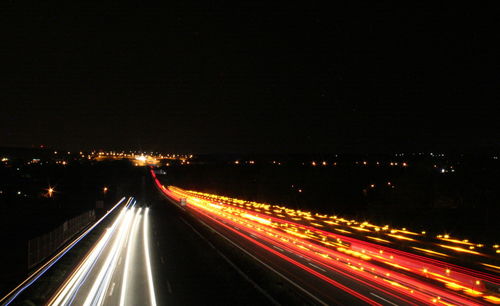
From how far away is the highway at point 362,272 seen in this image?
17.5m

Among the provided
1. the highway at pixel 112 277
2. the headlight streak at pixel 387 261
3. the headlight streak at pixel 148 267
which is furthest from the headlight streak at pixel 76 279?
the headlight streak at pixel 387 261

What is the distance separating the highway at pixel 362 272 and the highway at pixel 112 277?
622 cm

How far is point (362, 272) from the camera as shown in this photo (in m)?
22.1

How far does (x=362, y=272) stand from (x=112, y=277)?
1124 centimetres

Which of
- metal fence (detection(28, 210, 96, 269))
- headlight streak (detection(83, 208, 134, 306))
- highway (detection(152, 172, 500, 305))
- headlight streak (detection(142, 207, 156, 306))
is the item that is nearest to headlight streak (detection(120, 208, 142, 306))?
headlight streak (detection(83, 208, 134, 306))

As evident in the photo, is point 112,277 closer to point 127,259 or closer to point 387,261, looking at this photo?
point 127,259

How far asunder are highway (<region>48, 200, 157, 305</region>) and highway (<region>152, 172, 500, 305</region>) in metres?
6.22

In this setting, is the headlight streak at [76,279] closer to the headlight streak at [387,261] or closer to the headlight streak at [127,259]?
the headlight streak at [127,259]

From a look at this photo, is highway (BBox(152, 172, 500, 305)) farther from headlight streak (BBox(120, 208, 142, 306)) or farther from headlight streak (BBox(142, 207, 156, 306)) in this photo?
headlight streak (BBox(120, 208, 142, 306))

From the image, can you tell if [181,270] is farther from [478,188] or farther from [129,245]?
[478,188]

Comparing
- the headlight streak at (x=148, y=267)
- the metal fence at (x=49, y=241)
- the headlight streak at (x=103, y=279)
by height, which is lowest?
the headlight streak at (x=148, y=267)

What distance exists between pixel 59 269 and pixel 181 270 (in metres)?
5.91

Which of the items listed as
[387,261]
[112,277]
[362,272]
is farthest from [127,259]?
[387,261]

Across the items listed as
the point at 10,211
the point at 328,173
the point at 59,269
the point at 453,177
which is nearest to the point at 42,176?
the point at 10,211
